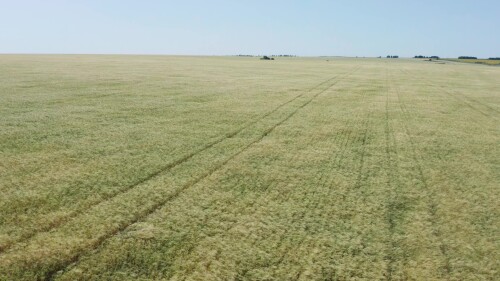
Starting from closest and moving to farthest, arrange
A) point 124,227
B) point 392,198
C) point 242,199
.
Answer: point 124,227
point 242,199
point 392,198

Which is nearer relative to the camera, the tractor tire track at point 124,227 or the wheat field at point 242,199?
the tractor tire track at point 124,227

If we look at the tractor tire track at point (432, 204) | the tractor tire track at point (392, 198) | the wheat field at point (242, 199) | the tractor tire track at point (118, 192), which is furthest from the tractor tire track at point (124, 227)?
the tractor tire track at point (432, 204)

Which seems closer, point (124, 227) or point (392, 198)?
point (124, 227)

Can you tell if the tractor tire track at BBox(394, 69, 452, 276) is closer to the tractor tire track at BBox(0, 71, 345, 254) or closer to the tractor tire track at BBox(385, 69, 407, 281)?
the tractor tire track at BBox(385, 69, 407, 281)

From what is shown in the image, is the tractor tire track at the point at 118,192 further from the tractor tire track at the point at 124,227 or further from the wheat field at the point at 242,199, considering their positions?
the tractor tire track at the point at 124,227

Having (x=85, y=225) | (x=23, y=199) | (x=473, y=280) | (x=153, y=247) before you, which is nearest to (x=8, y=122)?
(x=23, y=199)

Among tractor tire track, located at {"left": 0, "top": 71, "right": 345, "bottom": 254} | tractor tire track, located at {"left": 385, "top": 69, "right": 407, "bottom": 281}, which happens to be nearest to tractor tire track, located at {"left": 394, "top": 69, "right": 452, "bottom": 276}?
tractor tire track, located at {"left": 385, "top": 69, "right": 407, "bottom": 281}

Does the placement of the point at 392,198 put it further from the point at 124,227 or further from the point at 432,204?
the point at 124,227

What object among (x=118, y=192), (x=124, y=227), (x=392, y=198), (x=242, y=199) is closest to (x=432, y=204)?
(x=392, y=198)

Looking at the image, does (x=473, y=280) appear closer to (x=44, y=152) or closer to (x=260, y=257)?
(x=260, y=257)
